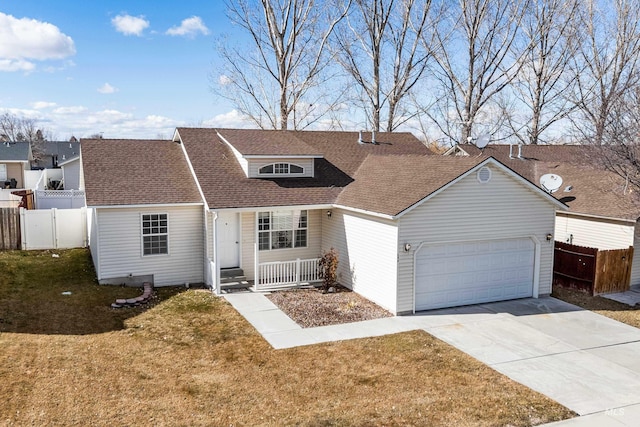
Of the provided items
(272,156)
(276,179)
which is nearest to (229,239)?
(276,179)

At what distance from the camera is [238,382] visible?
9.18 m

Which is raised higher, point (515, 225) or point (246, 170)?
point (246, 170)

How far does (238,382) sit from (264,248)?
7508 millimetres

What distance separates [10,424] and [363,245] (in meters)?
9.74

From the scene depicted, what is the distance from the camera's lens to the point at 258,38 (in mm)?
32000

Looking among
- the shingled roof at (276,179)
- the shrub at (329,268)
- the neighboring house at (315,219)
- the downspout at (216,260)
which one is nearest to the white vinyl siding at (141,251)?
the neighboring house at (315,219)

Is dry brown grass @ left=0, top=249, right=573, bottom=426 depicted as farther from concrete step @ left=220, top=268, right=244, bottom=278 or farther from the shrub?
the shrub

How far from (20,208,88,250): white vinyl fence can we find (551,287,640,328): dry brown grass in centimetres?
Result: 1834

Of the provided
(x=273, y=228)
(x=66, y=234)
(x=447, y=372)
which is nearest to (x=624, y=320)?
(x=447, y=372)

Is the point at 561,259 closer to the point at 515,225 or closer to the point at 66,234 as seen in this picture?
the point at 515,225

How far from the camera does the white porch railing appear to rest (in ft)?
52.0

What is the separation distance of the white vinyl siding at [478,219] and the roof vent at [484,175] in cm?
12

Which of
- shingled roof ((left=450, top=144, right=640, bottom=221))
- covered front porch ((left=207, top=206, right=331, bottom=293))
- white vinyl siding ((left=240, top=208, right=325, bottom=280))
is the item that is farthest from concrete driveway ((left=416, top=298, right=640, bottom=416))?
white vinyl siding ((left=240, top=208, right=325, bottom=280))

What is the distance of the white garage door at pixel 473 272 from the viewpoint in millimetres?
13812
